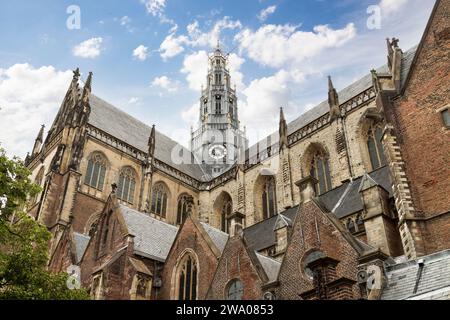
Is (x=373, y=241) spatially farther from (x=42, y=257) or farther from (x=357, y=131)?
(x=357, y=131)

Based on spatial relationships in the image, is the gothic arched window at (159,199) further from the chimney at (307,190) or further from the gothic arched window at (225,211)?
the chimney at (307,190)

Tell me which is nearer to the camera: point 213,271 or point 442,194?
point 442,194

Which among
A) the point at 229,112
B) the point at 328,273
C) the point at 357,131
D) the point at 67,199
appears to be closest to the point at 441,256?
the point at 328,273

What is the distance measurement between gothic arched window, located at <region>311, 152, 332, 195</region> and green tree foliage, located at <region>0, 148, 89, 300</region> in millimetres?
19055

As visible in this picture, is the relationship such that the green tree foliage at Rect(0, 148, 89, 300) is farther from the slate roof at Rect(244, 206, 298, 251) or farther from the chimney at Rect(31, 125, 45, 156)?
the chimney at Rect(31, 125, 45, 156)

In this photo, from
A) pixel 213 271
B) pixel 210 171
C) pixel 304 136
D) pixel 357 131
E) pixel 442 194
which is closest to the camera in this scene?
pixel 442 194

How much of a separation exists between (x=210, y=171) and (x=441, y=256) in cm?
3663

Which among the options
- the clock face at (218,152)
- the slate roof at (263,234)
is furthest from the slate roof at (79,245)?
the clock face at (218,152)

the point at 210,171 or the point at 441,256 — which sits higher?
the point at 210,171

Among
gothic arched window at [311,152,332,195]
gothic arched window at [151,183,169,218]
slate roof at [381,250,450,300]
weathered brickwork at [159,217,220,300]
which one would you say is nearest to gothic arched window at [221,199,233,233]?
gothic arched window at [151,183,169,218]

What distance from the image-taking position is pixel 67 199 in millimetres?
29125

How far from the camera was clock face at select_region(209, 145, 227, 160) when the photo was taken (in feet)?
171

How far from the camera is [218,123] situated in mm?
56281

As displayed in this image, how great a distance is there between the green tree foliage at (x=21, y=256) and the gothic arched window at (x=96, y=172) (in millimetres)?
18315
